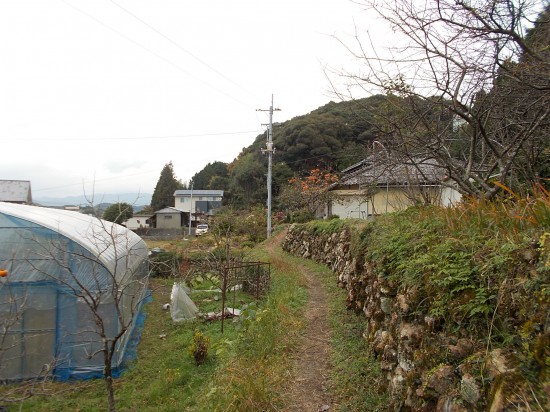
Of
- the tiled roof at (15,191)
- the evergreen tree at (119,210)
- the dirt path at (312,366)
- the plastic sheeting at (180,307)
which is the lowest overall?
the plastic sheeting at (180,307)

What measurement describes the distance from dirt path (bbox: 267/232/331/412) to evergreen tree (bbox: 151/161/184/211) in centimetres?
4954

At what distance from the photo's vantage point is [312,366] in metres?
A: 5.04

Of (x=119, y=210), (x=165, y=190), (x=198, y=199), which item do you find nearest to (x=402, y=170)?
(x=119, y=210)

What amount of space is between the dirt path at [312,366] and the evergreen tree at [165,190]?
49543 millimetres

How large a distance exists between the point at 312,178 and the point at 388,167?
1725 cm

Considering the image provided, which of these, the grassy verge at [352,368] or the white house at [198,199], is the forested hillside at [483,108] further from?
the white house at [198,199]

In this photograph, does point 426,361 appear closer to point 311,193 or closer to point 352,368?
point 352,368

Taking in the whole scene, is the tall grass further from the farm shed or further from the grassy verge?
the farm shed

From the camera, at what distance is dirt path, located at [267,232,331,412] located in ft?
13.6

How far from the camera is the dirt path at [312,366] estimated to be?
4.16 meters

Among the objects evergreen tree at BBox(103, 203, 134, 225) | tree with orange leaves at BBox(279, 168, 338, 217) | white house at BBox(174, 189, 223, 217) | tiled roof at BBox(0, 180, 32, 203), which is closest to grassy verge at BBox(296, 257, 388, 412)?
evergreen tree at BBox(103, 203, 134, 225)

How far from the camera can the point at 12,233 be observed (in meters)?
7.69

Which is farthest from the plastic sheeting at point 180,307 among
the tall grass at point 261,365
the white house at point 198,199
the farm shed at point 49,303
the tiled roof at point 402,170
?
the white house at point 198,199

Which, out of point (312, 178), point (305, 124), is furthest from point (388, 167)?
point (305, 124)
